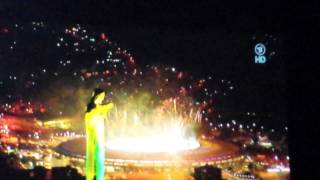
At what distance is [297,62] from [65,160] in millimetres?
2180

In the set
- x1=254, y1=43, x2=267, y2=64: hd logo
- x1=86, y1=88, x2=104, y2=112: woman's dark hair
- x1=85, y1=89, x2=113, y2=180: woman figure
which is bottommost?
x1=85, y1=89, x2=113, y2=180: woman figure

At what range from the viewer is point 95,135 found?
10.3 feet

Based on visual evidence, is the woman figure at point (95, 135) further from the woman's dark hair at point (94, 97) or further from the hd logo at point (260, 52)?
the hd logo at point (260, 52)

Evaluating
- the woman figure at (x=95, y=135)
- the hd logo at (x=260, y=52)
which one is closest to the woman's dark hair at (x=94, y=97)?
the woman figure at (x=95, y=135)

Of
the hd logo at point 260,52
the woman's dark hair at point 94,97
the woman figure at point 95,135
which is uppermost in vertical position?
the hd logo at point 260,52

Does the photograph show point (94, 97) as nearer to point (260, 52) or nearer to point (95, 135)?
point (95, 135)

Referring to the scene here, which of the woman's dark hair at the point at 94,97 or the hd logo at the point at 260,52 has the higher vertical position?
the hd logo at the point at 260,52

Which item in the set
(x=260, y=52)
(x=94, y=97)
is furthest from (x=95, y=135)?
(x=260, y=52)

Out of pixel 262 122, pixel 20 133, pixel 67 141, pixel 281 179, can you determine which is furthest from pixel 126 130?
pixel 281 179

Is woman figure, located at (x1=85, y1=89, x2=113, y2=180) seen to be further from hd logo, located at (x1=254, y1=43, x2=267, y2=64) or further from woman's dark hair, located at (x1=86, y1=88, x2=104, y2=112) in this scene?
hd logo, located at (x1=254, y1=43, x2=267, y2=64)

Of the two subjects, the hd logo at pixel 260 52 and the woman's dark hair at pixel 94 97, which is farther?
the hd logo at pixel 260 52

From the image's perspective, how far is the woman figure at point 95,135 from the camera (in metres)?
3.03

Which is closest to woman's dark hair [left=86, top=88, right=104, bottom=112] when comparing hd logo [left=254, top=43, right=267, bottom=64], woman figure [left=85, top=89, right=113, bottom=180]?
woman figure [left=85, top=89, right=113, bottom=180]

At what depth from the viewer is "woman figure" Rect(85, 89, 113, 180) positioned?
3.03 metres
